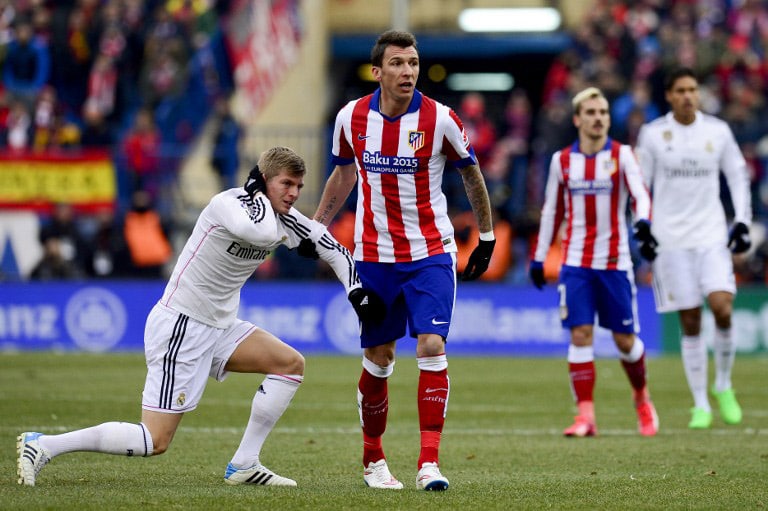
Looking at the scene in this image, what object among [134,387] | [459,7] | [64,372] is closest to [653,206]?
[134,387]

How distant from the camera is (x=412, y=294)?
7281 mm

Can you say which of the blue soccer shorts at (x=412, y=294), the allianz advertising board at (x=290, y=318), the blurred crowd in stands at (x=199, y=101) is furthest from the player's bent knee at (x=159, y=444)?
the blurred crowd in stands at (x=199, y=101)

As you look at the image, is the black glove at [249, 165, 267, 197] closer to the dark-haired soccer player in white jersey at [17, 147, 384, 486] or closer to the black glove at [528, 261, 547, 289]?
the dark-haired soccer player in white jersey at [17, 147, 384, 486]

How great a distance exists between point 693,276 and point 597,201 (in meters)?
1.11

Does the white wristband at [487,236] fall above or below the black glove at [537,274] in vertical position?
above

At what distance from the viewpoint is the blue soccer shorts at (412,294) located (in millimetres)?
7180

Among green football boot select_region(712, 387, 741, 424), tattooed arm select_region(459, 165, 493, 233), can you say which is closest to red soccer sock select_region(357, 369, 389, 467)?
tattooed arm select_region(459, 165, 493, 233)

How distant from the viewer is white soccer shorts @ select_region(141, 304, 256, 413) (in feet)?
22.5

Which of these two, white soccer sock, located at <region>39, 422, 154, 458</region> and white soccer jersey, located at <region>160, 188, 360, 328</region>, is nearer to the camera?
white soccer sock, located at <region>39, 422, 154, 458</region>

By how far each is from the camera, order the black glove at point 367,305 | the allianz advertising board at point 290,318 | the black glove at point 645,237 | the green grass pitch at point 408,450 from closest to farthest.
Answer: the green grass pitch at point 408,450
the black glove at point 367,305
the black glove at point 645,237
the allianz advertising board at point 290,318

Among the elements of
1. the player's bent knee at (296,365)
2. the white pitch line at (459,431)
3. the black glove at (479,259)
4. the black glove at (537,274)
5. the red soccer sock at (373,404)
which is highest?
the black glove at (479,259)

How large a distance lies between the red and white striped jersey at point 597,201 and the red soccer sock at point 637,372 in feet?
2.44

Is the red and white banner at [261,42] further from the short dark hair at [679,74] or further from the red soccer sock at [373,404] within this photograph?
the red soccer sock at [373,404]

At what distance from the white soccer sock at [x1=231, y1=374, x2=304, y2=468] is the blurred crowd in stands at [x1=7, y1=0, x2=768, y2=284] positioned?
13125 mm
